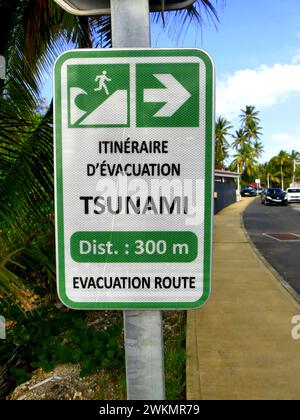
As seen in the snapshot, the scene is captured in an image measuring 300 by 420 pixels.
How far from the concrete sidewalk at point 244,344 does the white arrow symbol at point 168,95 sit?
2.70 metres

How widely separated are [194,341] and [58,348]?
152 cm

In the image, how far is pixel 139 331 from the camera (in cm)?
140

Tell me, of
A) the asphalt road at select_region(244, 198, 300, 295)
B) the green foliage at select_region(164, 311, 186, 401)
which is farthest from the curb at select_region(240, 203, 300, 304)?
the green foliage at select_region(164, 311, 186, 401)

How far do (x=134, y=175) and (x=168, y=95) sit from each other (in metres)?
0.29

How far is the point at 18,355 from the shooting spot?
158 inches

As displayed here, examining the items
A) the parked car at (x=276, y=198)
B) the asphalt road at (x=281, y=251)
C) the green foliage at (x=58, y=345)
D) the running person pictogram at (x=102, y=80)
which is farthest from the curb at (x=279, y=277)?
the parked car at (x=276, y=198)

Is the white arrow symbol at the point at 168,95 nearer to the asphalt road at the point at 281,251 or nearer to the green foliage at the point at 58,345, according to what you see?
the green foliage at the point at 58,345

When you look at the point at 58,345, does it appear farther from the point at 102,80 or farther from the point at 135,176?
the point at 102,80

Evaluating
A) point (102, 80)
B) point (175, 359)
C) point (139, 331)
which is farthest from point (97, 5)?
point (175, 359)

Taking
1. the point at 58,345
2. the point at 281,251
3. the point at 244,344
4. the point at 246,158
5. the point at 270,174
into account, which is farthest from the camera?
the point at 270,174

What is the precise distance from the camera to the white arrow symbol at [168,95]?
130cm

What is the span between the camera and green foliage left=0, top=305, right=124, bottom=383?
379 cm
